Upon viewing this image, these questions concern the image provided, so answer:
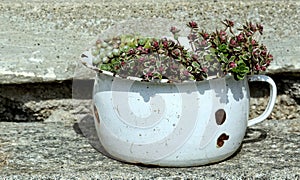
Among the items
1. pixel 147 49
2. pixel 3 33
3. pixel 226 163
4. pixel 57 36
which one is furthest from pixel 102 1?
pixel 226 163

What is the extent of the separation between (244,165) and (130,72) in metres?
0.38

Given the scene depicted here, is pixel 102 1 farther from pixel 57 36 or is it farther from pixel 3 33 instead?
pixel 3 33

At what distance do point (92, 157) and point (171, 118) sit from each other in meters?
0.28

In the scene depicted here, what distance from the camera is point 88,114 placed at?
2234 millimetres

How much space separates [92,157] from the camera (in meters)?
1.93

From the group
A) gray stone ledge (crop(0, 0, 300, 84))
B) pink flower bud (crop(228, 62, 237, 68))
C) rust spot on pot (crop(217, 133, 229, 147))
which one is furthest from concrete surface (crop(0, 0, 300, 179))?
pink flower bud (crop(228, 62, 237, 68))

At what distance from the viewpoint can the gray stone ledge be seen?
86.8 inches

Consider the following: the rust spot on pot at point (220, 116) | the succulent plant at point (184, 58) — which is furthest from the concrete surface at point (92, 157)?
the succulent plant at point (184, 58)

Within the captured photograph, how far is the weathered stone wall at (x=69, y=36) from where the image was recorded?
221 cm

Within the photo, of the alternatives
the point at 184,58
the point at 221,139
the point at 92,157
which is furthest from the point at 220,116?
the point at 92,157

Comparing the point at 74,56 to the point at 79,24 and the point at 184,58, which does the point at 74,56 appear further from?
the point at 184,58

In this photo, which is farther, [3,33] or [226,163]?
[3,33]

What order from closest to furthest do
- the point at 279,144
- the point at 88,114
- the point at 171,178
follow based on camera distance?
the point at 171,178 < the point at 279,144 < the point at 88,114

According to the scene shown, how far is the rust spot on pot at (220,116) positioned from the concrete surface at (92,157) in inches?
4.9
